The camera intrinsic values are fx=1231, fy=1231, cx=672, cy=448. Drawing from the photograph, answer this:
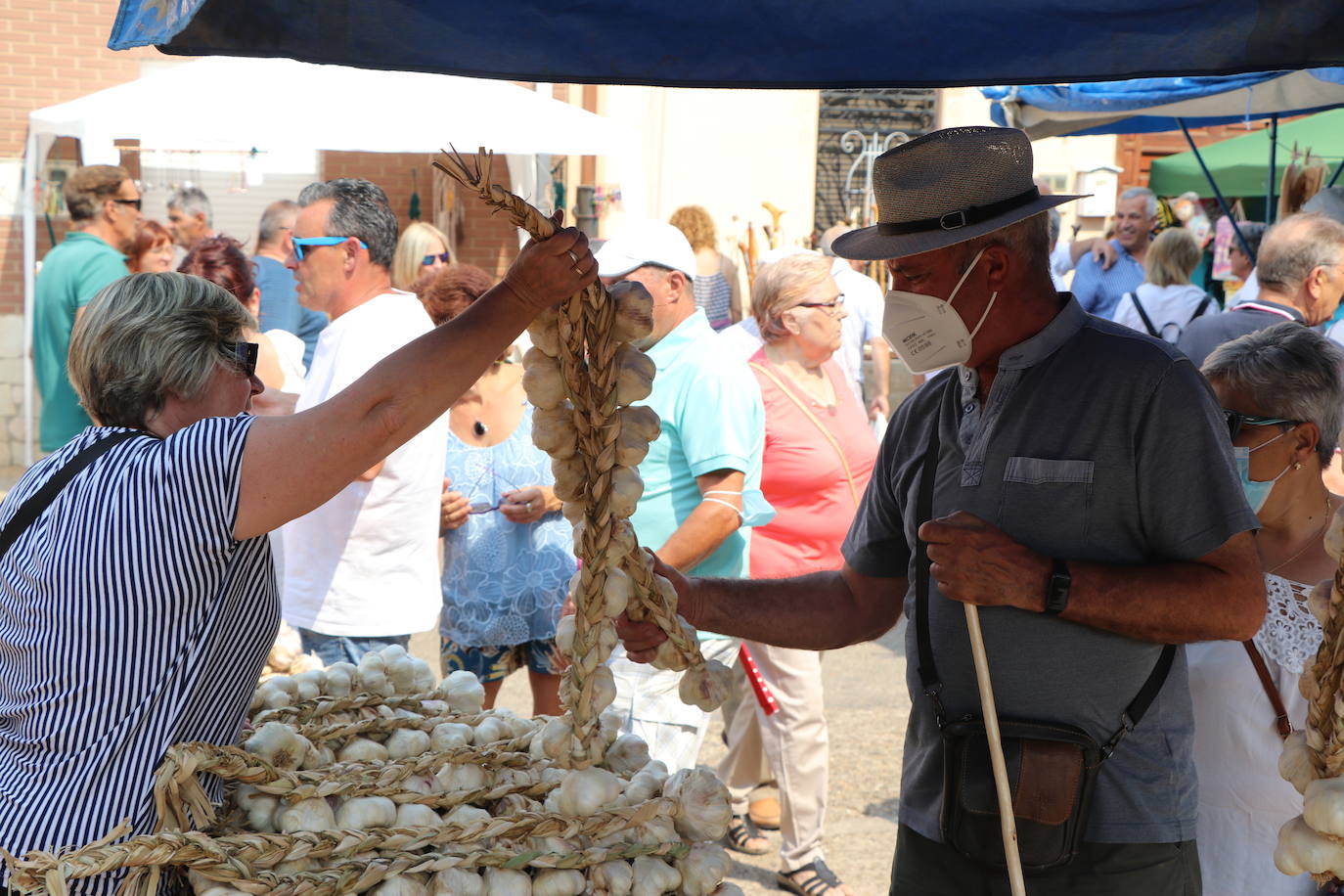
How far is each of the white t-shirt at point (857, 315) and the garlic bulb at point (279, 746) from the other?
475 cm

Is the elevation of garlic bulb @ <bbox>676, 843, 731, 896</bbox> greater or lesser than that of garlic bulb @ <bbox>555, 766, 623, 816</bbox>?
lesser

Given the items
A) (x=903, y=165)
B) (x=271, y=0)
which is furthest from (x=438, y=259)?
(x=271, y=0)

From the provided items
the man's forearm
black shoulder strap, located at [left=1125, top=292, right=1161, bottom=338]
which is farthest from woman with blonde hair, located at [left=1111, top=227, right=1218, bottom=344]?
the man's forearm

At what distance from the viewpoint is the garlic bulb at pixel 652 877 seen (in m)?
1.51

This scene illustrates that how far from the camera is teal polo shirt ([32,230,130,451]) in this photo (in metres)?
4.79

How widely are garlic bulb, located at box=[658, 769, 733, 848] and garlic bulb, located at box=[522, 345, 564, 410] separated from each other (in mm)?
518

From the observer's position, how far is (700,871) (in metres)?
1.56

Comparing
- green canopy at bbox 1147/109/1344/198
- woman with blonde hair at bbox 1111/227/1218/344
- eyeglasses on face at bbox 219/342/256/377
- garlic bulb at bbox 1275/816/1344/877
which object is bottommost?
garlic bulb at bbox 1275/816/1344/877

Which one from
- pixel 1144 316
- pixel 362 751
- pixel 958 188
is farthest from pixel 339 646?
pixel 1144 316

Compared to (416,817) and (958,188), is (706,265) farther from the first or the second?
(416,817)

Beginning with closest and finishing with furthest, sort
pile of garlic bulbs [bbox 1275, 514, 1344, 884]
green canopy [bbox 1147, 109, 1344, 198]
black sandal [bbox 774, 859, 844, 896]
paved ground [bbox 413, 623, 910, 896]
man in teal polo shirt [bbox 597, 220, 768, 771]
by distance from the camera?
1. pile of garlic bulbs [bbox 1275, 514, 1344, 884]
2. man in teal polo shirt [bbox 597, 220, 768, 771]
3. black sandal [bbox 774, 859, 844, 896]
4. paved ground [bbox 413, 623, 910, 896]
5. green canopy [bbox 1147, 109, 1344, 198]

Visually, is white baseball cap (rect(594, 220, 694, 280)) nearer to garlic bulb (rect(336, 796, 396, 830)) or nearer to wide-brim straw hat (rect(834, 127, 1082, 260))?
wide-brim straw hat (rect(834, 127, 1082, 260))

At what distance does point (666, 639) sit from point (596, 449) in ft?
1.04

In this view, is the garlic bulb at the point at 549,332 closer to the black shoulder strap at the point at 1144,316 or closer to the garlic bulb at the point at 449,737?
the garlic bulb at the point at 449,737
